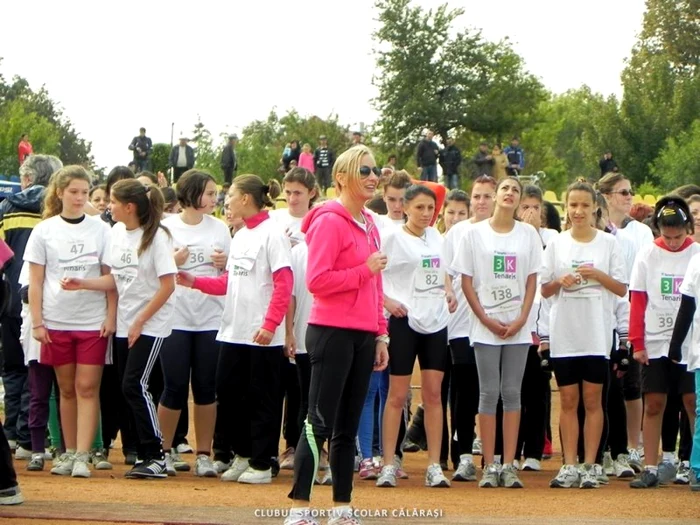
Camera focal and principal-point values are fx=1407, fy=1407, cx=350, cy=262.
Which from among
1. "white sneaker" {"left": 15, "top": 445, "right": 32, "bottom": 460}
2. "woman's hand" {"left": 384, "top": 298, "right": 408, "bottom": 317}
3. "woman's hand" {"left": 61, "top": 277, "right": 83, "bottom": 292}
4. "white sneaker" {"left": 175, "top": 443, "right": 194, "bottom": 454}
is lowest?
"white sneaker" {"left": 175, "top": 443, "right": 194, "bottom": 454}

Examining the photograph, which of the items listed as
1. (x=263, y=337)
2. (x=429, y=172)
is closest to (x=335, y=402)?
(x=263, y=337)

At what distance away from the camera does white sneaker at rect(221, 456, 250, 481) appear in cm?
1015

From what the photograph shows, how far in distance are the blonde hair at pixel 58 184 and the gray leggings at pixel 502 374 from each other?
3.16 m

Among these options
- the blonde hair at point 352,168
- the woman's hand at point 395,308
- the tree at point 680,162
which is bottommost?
the woman's hand at point 395,308

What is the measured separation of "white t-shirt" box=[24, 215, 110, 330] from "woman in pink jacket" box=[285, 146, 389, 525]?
2841 millimetres

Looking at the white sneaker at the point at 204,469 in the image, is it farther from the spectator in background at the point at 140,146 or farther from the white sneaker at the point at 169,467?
the spectator in background at the point at 140,146

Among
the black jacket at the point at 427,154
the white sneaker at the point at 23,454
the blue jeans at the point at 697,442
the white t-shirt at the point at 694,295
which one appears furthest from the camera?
the black jacket at the point at 427,154

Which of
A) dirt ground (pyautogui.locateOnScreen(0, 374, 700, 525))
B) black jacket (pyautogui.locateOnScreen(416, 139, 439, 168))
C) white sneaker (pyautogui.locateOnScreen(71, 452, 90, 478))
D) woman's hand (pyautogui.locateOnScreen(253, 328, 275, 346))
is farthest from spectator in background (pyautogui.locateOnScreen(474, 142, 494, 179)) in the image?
woman's hand (pyautogui.locateOnScreen(253, 328, 275, 346))

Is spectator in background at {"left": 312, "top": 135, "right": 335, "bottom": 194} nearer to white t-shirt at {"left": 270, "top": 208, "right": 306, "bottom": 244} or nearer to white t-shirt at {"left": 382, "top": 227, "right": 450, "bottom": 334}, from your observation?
white t-shirt at {"left": 270, "top": 208, "right": 306, "bottom": 244}

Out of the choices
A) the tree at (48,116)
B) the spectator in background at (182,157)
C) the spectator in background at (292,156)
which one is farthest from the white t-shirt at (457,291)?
the tree at (48,116)

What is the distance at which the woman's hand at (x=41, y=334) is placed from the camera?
10.0 m

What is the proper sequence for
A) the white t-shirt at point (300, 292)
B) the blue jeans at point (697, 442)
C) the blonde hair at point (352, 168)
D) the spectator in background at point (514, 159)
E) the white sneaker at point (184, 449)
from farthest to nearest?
the spectator in background at point (514, 159) → the white sneaker at point (184, 449) → the white t-shirt at point (300, 292) → the blue jeans at point (697, 442) → the blonde hair at point (352, 168)

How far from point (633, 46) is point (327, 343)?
3236 inches

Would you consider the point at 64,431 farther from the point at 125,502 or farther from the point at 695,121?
the point at 695,121
